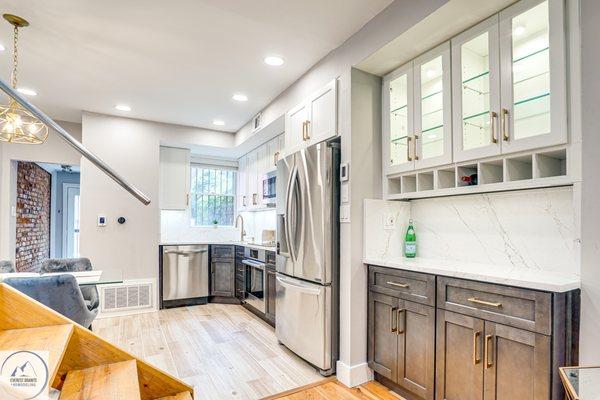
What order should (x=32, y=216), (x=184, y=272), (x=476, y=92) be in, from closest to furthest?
1. (x=476, y=92)
2. (x=184, y=272)
3. (x=32, y=216)

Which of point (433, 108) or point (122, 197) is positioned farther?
point (122, 197)

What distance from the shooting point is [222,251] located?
4949mm

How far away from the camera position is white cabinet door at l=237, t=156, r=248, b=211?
18.4 feet

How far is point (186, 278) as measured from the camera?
477 centimetres

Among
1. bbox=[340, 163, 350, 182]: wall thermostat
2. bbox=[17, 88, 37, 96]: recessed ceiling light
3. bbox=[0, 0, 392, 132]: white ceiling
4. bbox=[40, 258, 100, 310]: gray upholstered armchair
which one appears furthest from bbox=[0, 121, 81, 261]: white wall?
bbox=[340, 163, 350, 182]: wall thermostat

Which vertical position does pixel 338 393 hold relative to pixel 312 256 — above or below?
below

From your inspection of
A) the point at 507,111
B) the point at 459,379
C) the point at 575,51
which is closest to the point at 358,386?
the point at 459,379

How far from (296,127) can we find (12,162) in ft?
13.6

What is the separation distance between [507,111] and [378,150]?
3.34ft

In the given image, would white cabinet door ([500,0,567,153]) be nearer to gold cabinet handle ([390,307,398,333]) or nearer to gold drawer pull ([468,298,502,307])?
gold drawer pull ([468,298,502,307])

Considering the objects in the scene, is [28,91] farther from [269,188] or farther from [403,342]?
[403,342]

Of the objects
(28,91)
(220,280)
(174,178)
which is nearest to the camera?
(28,91)

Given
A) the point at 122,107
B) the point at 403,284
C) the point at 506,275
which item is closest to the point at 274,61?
the point at 403,284

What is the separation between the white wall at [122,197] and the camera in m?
4.36
